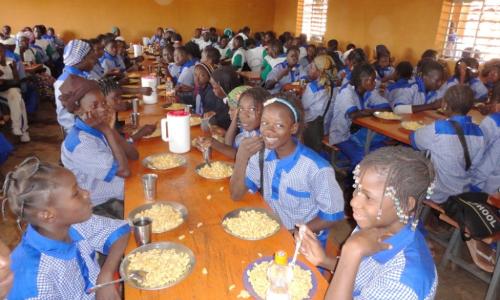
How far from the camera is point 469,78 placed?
17.5ft

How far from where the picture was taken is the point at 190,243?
1.61 m

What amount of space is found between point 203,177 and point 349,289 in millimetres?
1305

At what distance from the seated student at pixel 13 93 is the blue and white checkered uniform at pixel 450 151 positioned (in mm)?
5939

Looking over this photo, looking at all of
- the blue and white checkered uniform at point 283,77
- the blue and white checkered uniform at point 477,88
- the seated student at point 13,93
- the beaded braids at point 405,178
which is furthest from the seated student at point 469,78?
the seated student at point 13,93

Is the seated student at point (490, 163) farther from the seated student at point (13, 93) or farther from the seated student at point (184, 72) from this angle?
the seated student at point (13, 93)

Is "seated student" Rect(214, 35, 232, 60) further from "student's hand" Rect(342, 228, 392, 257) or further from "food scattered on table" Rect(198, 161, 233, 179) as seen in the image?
"student's hand" Rect(342, 228, 392, 257)

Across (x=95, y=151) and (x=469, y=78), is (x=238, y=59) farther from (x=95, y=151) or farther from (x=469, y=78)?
(x=95, y=151)

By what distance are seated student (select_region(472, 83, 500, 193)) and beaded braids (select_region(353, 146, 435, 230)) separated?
2.46 meters

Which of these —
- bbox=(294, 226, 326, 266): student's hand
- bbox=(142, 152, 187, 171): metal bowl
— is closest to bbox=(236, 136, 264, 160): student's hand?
bbox=(142, 152, 187, 171): metal bowl

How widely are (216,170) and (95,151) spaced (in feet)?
2.54

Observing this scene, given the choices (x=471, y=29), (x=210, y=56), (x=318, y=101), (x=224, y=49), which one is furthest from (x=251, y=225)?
(x=224, y=49)

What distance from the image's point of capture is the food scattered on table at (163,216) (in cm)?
172

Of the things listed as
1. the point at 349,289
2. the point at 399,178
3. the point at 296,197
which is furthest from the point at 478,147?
the point at 349,289

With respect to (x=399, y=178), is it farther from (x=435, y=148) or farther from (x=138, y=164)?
(x=435, y=148)
